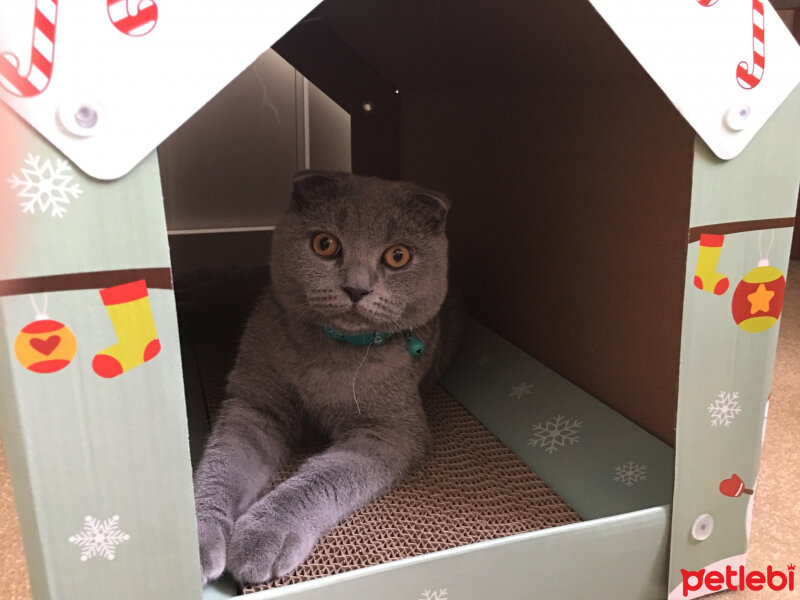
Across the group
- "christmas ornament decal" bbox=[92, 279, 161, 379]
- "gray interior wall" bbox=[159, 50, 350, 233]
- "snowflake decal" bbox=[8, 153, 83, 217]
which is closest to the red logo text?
"christmas ornament decal" bbox=[92, 279, 161, 379]

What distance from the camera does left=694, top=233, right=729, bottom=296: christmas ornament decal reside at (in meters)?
0.81

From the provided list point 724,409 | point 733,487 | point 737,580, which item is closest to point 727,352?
point 724,409

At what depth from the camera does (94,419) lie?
63 centimetres

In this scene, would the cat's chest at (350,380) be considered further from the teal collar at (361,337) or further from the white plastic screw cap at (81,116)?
the white plastic screw cap at (81,116)

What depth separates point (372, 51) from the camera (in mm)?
1671

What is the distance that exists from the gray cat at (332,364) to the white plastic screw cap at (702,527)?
0.41 m

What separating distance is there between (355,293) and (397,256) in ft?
0.36

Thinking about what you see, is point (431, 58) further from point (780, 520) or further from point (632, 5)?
point (780, 520)

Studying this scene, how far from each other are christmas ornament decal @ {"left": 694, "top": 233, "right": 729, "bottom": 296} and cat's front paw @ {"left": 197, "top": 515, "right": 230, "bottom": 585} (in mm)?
640

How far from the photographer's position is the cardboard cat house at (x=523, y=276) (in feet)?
1.89

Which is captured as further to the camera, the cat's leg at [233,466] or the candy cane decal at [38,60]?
the cat's leg at [233,466]

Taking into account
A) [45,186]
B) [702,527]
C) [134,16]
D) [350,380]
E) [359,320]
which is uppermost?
[134,16]

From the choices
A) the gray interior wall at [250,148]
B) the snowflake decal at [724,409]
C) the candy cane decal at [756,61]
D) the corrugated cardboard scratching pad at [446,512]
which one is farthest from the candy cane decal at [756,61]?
the gray interior wall at [250,148]

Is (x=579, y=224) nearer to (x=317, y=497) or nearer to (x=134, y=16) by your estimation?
(x=317, y=497)
